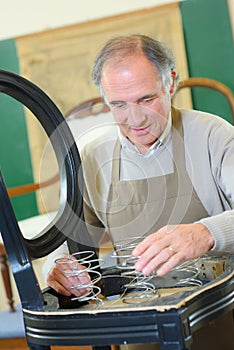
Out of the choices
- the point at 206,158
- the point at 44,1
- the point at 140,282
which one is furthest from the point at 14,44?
the point at 140,282

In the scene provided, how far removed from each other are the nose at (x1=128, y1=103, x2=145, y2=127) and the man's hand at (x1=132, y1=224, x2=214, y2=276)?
0.75 feet

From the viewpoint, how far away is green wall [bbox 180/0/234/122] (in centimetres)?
393

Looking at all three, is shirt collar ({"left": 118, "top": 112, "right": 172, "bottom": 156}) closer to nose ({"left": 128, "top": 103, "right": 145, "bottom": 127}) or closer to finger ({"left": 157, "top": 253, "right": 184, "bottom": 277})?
nose ({"left": 128, "top": 103, "right": 145, "bottom": 127})

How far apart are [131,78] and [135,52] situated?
0.20 ft

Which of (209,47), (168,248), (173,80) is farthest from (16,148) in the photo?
(168,248)

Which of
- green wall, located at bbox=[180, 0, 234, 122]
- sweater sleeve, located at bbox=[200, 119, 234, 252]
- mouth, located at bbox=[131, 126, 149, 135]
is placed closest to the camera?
mouth, located at bbox=[131, 126, 149, 135]

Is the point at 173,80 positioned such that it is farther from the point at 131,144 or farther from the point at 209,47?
the point at 209,47

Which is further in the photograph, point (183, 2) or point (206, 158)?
point (183, 2)

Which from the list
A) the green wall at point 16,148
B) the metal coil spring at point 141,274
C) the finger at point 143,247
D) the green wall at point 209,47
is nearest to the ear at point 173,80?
the metal coil spring at point 141,274

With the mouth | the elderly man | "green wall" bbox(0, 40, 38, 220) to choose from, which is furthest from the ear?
"green wall" bbox(0, 40, 38, 220)

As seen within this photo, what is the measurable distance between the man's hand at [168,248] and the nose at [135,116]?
0.75 feet

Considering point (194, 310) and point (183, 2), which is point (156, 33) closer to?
point (183, 2)

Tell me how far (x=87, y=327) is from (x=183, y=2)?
329cm

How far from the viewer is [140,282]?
1.18 metres
